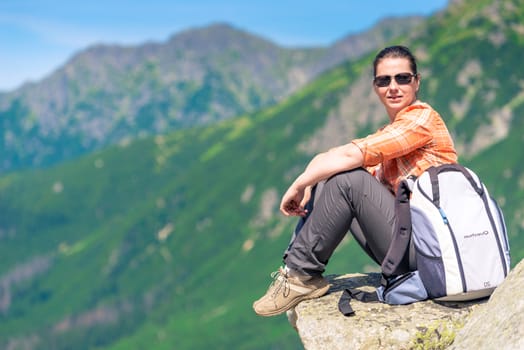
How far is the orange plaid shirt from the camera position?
12.7m

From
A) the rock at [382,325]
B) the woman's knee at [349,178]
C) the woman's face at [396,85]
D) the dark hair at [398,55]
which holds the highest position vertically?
the dark hair at [398,55]

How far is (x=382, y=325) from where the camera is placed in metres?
12.6

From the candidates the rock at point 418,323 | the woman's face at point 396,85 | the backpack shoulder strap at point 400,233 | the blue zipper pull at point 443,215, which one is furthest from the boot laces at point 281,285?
the woman's face at point 396,85

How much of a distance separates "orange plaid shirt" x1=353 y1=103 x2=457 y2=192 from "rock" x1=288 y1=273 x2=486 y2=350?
10.00 ft

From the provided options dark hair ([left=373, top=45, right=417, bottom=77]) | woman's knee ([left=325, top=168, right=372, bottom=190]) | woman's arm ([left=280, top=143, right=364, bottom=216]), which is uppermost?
dark hair ([left=373, top=45, right=417, bottom=77])

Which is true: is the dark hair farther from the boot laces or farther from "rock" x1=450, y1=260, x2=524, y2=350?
the boot laces

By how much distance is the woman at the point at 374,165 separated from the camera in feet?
41.8

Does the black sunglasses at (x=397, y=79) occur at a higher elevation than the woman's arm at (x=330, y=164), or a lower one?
higher

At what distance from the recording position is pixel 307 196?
1456 centimetres

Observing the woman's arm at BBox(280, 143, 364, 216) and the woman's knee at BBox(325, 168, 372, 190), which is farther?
the woman's knee at BBox(325, 168, 372, 190)

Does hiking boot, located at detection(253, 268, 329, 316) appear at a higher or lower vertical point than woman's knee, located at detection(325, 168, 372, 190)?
lower

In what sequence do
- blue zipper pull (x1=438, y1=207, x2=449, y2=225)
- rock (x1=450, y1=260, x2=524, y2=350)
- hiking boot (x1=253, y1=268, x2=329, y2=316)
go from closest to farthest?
rock (x1=450, y1=260, x2=524, y2=350) → blue zipper pull (x1=438, y1=207, x2=449, y2=225) → hiking boot (x1=253, y1=268, x2=329, y2=316)

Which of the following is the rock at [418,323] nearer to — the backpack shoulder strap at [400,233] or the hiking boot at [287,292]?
the hiking boot at [287,292]

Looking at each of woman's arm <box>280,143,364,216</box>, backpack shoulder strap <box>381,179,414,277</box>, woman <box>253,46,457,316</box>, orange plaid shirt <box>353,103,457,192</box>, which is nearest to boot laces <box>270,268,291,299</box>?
woman <box>253,46,457,316</box>
